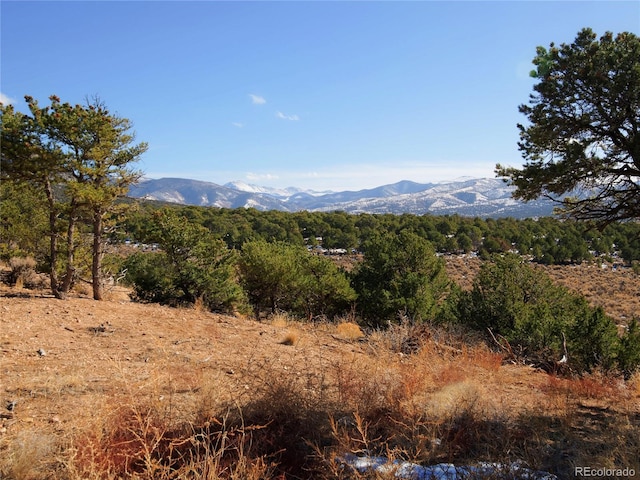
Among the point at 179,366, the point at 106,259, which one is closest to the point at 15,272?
the point at 106,259

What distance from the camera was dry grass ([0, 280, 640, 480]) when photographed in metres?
3.51

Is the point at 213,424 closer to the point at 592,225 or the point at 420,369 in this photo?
the point at 420,369

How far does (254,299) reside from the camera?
16938 mm

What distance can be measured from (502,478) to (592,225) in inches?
206

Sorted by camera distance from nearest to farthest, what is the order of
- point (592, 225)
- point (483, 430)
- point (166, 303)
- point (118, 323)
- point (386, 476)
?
point (386, 476) → point (483, 430) → point (592, 225) → point (118, 323) → point (166, 303)

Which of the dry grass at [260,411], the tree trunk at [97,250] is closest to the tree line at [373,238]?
the tree trunk at [97,250]

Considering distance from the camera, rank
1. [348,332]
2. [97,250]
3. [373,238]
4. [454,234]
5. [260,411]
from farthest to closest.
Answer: [454,234] → [373,238] → [348,332] → [97,250] → [260,411]

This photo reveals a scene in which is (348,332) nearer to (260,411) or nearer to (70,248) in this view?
(260,411)

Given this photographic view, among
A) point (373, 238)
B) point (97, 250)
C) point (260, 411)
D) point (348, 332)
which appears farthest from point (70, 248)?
point (373, 238)

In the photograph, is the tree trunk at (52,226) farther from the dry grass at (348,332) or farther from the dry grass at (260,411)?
the dry grass at (348,332)

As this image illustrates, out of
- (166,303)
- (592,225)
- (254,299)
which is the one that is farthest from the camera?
(254,299)

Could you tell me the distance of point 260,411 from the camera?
4.40 m

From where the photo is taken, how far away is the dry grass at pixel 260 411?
138 inches

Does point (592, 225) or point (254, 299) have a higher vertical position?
point (592, 225)
